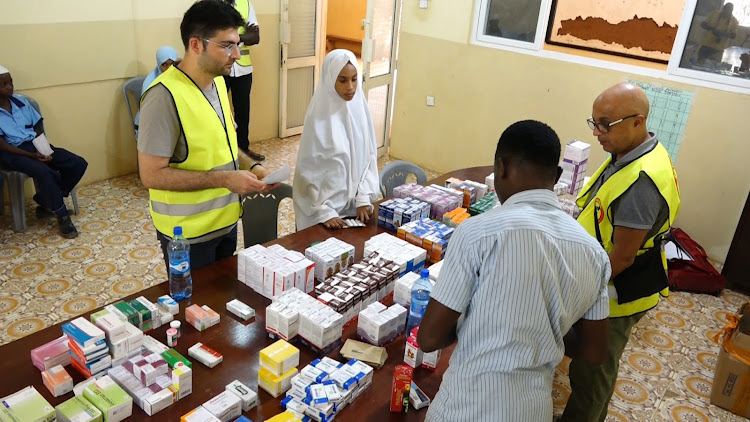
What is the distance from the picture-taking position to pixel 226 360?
183 centimetres

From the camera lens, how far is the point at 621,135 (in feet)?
7.06

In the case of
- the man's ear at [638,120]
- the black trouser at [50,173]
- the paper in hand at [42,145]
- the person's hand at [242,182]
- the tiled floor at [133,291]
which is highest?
the man's ear at [638,120]

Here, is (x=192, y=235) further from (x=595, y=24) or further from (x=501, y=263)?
(x=595, y=24)

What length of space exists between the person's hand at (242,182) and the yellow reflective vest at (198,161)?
0.13 m

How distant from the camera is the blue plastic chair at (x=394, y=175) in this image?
3686mm

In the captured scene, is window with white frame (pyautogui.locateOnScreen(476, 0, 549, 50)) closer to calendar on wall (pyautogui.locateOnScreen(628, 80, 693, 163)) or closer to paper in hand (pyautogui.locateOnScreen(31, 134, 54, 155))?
calendar on wall (pyautogui.locateOnScreen(628, 80, 693, 163))

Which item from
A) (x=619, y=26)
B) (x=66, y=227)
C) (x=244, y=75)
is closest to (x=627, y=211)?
(x=619, y=26)

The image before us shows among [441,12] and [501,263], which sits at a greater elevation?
[441,12]

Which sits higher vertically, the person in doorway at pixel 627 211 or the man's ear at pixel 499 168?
the man's ear at pixel 499 168

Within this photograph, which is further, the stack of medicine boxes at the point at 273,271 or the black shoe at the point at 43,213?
the black shoe at the point at 43,213

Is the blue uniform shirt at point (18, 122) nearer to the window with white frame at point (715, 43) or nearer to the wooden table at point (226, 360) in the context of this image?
the wooden table at point (226, 360)

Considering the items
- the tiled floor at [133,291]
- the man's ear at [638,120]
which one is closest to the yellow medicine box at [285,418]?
the man's ear at [638,120]

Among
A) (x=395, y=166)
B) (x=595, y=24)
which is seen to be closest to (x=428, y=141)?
(x=595, y=24)

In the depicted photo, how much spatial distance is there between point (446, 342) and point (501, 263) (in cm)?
28
